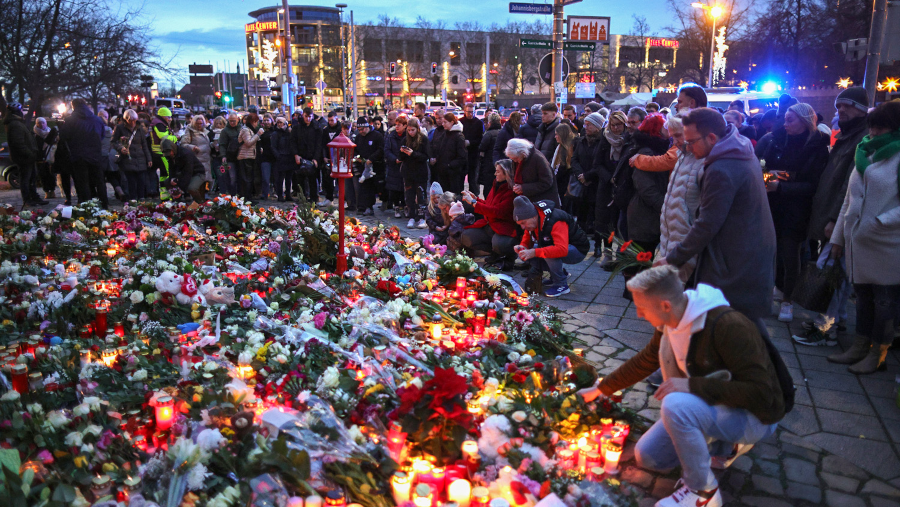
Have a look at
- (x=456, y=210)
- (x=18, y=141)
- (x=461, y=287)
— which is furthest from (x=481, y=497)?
(x=18, y=141)

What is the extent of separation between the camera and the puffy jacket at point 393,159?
11125mm

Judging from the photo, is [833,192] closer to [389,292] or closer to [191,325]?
[389,292]

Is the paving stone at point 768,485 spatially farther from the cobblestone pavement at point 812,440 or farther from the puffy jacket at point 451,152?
the puffy jacket at point 451,152

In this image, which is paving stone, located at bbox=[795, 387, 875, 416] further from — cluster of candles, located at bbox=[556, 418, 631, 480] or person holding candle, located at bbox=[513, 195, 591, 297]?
person holding candle, located at bbox=[513, 195, 591, 297]

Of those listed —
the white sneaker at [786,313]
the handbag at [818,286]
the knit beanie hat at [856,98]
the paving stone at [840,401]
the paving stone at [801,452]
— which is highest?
the knit beanie hat at [856,98]

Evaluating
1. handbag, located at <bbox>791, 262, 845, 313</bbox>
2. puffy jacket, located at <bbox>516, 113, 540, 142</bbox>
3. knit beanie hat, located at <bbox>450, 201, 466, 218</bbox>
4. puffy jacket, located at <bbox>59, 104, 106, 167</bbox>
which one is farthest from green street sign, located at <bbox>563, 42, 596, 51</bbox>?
handbag, located at <bbox>791, 262, 845, 313</bbox>

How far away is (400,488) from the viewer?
8.98 ft

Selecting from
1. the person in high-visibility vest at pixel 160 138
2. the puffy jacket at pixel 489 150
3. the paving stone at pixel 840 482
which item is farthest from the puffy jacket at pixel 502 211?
the person in high-visibility vest at pixel 160 138

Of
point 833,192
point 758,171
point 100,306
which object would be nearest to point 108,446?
point 100,306

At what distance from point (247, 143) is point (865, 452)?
11788 millimetres

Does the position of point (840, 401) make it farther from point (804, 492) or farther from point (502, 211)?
point (502, 211)

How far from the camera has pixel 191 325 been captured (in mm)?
4715

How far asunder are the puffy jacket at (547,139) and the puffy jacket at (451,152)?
1301 millimetres

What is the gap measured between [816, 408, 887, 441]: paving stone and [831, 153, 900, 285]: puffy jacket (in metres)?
1.05
